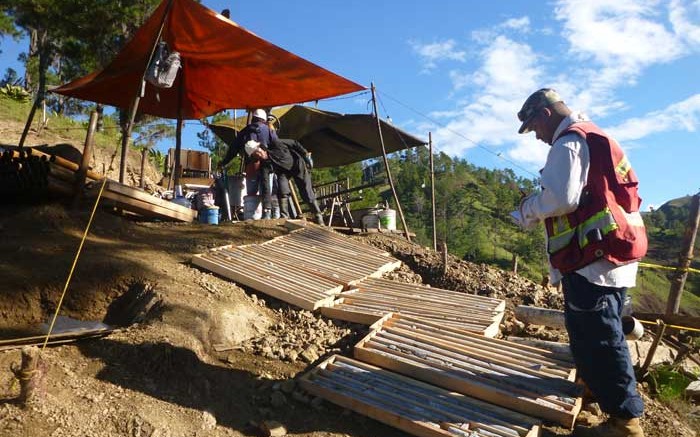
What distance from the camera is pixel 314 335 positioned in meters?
3.73

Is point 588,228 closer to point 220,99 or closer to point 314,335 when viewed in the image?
point 314,335

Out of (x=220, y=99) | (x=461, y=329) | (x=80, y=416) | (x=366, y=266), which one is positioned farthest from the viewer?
(x=220, y=99)

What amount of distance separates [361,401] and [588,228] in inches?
56.0

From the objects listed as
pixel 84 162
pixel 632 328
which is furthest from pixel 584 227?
pixel 84 162

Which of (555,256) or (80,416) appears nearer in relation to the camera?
(80,416)

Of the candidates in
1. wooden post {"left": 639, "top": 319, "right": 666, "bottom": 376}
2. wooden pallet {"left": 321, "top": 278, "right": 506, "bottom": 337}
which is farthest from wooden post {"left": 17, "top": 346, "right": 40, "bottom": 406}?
wooden post {"left": 639, "top": 319, "right": 666, "bottom": 376}

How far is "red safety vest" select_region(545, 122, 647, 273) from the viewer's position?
2.44 meters

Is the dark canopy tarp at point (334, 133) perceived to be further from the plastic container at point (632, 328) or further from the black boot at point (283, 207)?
the plastic container at point (632, 328)

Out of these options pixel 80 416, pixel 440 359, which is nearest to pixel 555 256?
pixel 440 359

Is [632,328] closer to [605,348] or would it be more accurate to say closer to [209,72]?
[605,348]

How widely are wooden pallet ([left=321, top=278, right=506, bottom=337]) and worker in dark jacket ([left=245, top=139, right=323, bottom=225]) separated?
2263 mm

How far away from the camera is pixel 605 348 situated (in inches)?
95.8

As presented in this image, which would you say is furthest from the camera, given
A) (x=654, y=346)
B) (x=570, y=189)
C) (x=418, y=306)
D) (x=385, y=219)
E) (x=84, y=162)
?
(x=385, y=219)

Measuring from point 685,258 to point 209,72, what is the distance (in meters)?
6.26
